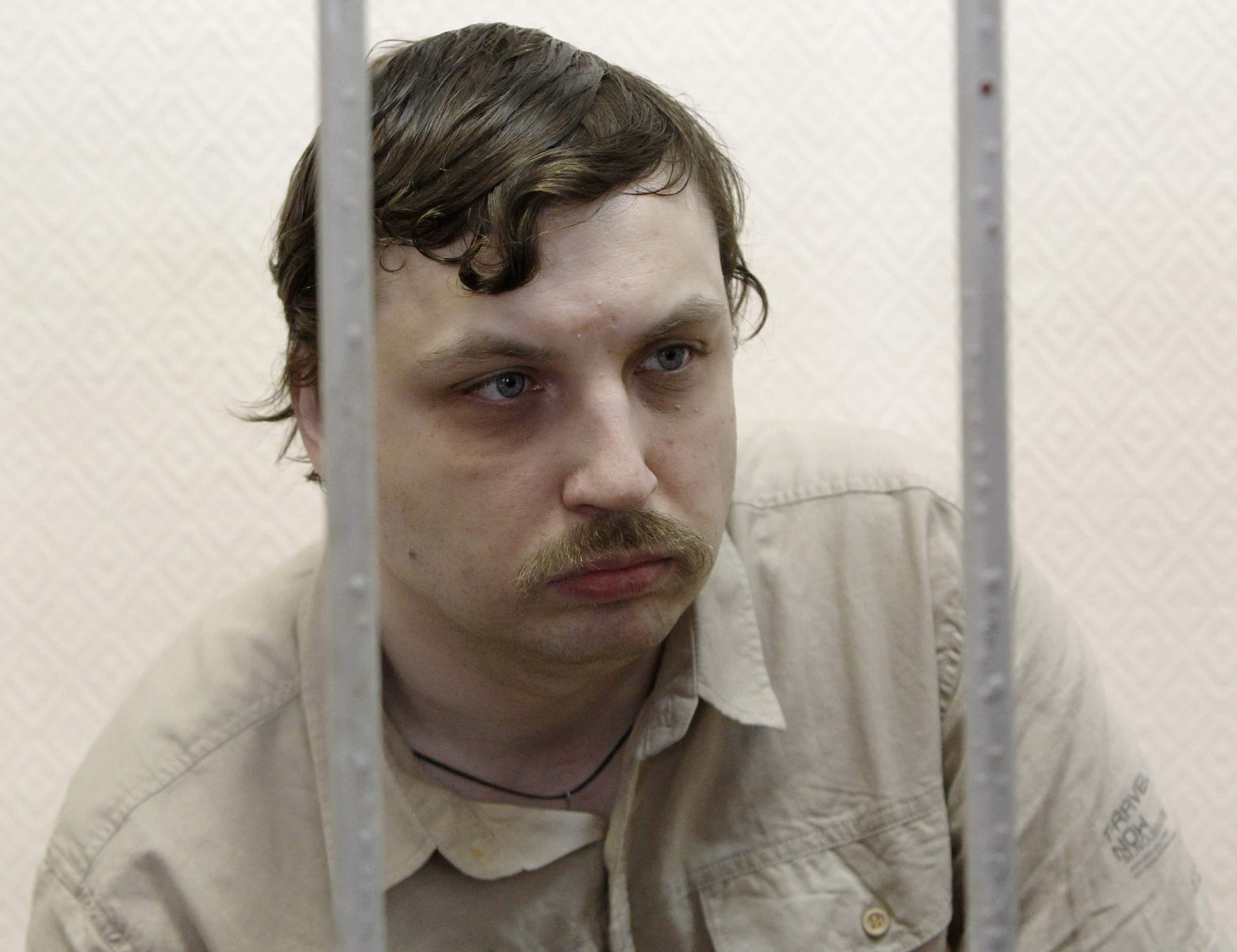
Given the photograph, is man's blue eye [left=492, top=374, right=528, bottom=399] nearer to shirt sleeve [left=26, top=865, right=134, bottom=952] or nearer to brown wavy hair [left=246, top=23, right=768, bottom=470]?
brown wavy hair [left=246, top=23, right=768, bottom=470]

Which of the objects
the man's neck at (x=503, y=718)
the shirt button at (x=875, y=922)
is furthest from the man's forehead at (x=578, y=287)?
the shirt button at (x=875, y=922)

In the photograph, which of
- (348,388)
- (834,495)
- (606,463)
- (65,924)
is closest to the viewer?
(348,388)

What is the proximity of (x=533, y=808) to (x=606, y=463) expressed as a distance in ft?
0.98

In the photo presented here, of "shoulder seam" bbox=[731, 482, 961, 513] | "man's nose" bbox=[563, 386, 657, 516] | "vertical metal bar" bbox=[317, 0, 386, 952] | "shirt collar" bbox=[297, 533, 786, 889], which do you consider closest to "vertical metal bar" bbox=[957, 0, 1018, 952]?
"vertical metal bar" bbox=[317, 0, 386, 952]

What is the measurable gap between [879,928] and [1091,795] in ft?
0.59

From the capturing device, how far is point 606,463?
2.38 feet

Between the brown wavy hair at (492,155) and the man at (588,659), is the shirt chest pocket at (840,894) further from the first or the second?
the brown wavy hair at (492,155)

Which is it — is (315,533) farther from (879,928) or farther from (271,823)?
(879,928)

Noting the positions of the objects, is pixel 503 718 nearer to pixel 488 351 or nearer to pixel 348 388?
pixel 488 351

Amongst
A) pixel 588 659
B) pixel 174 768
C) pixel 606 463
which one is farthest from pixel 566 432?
pixel 174 768

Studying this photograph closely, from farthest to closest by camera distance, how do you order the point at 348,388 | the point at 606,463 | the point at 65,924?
the point at 65,924
the point at 606,463
the point at 348,388

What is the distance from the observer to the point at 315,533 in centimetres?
127

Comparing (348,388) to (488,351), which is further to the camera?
(488,351)

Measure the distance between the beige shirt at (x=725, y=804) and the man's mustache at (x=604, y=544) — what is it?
174mm
